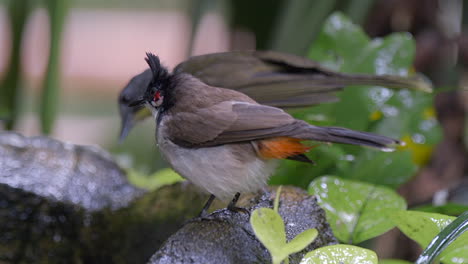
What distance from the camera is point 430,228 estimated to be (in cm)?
133

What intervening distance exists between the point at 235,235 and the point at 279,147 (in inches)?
9.0

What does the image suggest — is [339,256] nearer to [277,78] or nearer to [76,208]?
[76,208]

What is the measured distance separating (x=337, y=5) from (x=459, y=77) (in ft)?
2.10

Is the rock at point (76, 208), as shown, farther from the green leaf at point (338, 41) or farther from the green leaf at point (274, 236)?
the green leaf at point (338, 41)

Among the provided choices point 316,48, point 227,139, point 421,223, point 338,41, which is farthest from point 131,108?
point 421,223

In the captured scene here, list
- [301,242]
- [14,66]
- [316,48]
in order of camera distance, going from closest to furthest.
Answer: [301,242] < [316,48] < [14,66]

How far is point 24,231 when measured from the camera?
71.2 inches

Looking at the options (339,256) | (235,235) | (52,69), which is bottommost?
(52,69)

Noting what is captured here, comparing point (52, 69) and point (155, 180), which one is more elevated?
point (52, 69)

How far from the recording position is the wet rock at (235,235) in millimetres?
1344

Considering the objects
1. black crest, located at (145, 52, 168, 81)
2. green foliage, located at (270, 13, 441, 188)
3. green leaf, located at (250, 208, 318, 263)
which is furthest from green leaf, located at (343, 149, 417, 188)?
green leaf, located at (250, 208, 318, 263)

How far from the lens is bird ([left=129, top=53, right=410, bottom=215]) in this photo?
1.51 m

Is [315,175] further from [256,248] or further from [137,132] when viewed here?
[137,132]

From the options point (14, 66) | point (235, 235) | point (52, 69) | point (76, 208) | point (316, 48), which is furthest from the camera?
point (14, 66)
